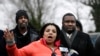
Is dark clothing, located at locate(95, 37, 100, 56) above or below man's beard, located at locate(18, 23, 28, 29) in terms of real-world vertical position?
below

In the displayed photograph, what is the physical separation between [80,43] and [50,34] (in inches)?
48.5

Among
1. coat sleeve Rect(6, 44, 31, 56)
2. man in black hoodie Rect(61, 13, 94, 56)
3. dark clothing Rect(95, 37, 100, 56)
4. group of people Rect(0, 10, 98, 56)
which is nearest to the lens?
coat sleeve Rect(6, 44, 31, 56)

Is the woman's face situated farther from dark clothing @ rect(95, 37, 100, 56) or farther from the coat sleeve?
dark clothing @ rect(95, 37, 100, 56)

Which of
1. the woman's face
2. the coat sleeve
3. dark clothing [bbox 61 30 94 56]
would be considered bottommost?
dark clothing [bbox 61 30 94 56]

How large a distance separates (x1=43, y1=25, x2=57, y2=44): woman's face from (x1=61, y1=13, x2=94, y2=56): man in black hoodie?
0.74m

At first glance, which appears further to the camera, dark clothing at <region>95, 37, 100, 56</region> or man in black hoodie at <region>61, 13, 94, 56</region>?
man in black hoodie at <region>61, 13, 94, 56</region>

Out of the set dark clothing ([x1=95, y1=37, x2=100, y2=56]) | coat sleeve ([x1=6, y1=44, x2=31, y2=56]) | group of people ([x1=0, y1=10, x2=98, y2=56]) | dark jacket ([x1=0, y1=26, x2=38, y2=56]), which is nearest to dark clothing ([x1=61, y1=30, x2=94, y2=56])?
group of people ([x1=0, y1=10, x2=98, y2=56])

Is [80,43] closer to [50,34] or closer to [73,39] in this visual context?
[73,39]

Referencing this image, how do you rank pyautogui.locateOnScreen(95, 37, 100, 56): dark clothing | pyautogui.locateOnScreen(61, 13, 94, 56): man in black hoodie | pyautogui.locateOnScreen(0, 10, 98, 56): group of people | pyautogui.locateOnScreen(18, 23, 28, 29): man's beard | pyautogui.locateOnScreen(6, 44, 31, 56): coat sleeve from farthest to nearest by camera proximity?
pyautogui.locateOnScreen(18, 23, 28, 29): man's beard < pyautogui.locateOnScreen(61, 13, 94, 56): man in black hoodie < pyautogui.locateOnScreen(95, 37, 100, 56): dark clothing < pyautogui.locateOnScreen(0, 10, 98, 56): group of people < pyautogui.locateOnScreen(6, 44, 31, 56): coat sleeve

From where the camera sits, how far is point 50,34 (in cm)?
667

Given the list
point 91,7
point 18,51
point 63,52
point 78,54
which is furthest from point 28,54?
point 91,7

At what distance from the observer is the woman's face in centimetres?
668

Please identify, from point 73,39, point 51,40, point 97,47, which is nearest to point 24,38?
point 73,39

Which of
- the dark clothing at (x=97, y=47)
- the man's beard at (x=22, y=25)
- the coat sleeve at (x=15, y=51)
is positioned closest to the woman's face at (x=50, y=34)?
the coat sleeve at (x=15, y=51)
